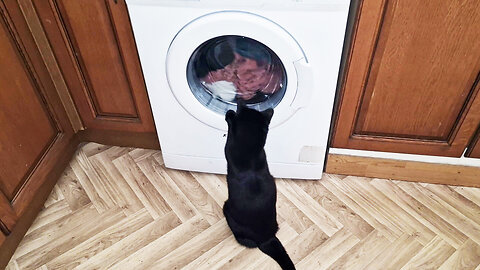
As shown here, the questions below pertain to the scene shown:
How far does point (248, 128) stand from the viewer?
102 centimetres

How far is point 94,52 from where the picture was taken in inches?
50.9

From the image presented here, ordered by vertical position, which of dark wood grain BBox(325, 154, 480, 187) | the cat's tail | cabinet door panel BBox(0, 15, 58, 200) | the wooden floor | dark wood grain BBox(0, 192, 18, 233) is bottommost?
the wooden floor

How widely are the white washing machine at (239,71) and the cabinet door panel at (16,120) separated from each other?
1.35ft

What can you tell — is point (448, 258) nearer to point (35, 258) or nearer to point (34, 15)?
point (35, 258)

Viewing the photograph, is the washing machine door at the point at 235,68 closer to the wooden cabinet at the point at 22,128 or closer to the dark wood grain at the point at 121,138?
the dark wood grain at the point at 121,138

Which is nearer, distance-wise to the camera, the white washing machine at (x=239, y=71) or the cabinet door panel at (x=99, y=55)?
the white washing machine at (x=239, y=71)

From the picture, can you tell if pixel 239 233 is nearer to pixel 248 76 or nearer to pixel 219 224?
pixel 219 224

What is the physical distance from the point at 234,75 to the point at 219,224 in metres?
0.53

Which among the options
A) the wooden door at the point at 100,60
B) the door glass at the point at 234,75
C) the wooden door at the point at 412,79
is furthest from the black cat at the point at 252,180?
the wooden door at the point at 100,60

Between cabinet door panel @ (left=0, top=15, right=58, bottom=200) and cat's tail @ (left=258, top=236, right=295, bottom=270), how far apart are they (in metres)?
0.84

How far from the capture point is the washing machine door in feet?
3.39

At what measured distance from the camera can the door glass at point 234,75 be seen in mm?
1189

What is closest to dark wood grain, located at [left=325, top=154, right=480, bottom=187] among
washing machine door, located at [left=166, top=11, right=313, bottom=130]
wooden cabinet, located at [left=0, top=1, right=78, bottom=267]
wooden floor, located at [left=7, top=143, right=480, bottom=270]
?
wooden floor, located at [left=7, top=143, right=480, bottom=270]

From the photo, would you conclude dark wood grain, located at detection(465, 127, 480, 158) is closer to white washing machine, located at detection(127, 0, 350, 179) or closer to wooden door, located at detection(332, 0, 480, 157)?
wooden door, located at detection(332, 0, 480, 157)
